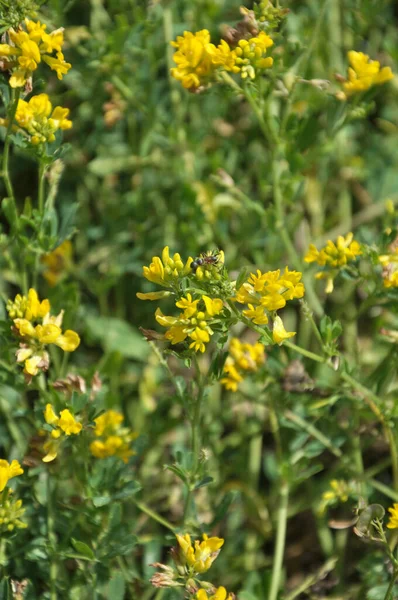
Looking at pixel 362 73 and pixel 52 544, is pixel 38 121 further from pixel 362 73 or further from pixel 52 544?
pixel 52 544

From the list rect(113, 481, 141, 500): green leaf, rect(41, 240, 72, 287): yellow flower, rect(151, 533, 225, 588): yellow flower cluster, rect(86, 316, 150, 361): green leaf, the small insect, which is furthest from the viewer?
rect(86, 316, 150, 361): green leaf

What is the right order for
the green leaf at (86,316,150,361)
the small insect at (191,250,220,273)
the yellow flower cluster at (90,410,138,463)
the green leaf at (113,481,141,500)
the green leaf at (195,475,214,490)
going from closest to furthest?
1. the small insect at (191,250,220,273)
2. the green leaf at (195,475,214,490)
3. the green leaf at (113,481,141,500)
4. the yellow flower cluster at (90,410,138,463)
5. the green leaf at (86,316,150,361)

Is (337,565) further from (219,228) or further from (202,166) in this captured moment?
(202,166)

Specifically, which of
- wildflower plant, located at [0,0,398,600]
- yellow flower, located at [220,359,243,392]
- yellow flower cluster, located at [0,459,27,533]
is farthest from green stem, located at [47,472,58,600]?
yellow flower, located at [220,359,243,392]

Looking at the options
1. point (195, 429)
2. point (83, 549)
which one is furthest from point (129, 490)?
point (195, 429)

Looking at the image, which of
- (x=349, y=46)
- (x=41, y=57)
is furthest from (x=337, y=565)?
(x=349, y=46)

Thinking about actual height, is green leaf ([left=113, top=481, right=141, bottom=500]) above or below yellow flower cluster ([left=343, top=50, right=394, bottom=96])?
below

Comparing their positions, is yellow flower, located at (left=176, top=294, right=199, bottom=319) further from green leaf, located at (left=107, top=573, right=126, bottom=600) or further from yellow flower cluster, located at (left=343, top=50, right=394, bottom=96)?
yellow flower cluster, located at (left=343, top=50, right=394, bottom=96)
